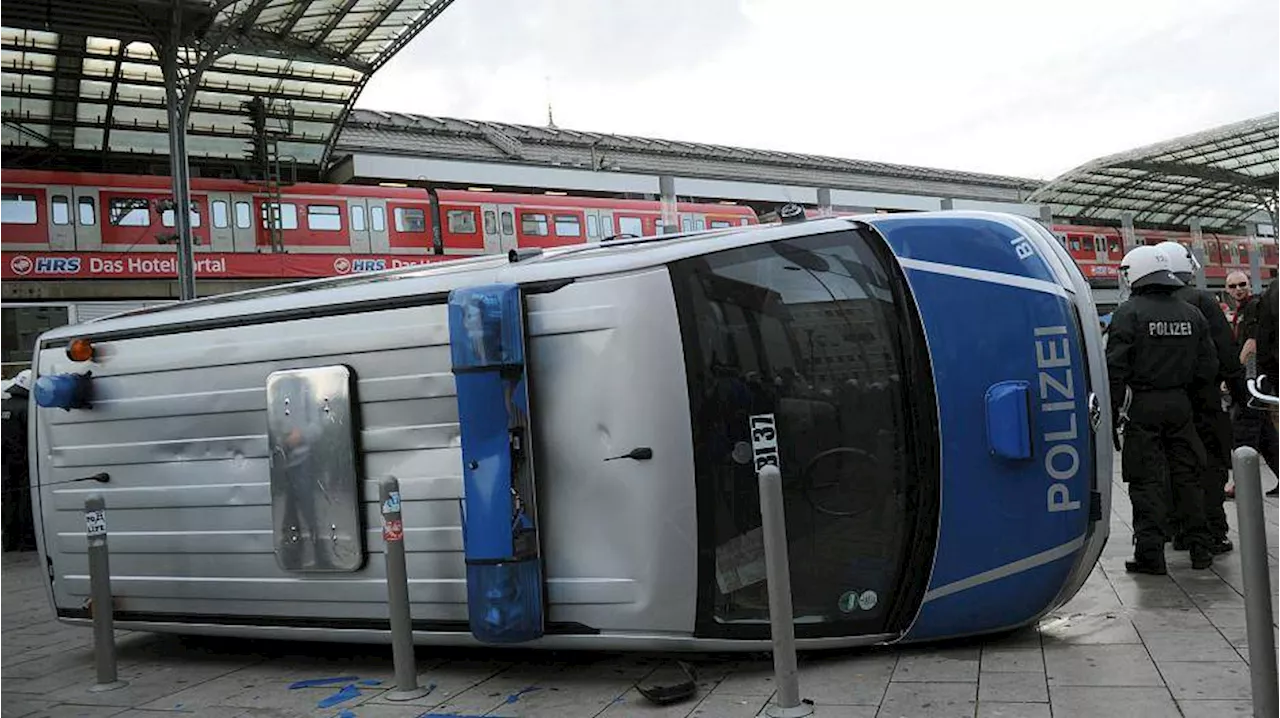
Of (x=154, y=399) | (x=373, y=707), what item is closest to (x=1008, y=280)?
(x=373, y=707)

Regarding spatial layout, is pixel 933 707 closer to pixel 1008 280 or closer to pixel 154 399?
pixel 1008 280

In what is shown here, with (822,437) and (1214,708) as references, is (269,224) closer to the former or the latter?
(822,437)

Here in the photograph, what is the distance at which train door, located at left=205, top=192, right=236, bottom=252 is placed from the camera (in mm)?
19188

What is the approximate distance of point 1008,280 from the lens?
12.8 feet

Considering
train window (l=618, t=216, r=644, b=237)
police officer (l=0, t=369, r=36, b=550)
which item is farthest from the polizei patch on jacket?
train window (l=618, t=216, r=644, b=237)

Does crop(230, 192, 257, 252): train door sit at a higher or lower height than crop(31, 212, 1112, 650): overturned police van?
higher

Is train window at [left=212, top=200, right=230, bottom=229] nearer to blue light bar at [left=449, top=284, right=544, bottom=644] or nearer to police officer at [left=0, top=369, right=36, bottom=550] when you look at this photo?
police officer at [left=0, top=369, right=36, bottom=550]

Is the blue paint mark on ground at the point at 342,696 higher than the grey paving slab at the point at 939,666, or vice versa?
the grey paving slab at the point at 939,666

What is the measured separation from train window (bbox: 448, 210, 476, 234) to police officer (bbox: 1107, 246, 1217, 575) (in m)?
17.4

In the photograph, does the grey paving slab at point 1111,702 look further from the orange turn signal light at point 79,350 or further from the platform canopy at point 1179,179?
the platform canopy at point 1179,179

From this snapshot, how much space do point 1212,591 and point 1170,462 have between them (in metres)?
0.79

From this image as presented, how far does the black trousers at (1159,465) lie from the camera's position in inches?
199

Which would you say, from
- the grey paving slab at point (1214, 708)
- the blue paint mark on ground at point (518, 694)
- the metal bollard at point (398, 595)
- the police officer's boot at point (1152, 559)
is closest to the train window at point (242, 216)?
the metal bollard at point (398, 595)

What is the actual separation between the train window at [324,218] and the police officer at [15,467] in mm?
10440
